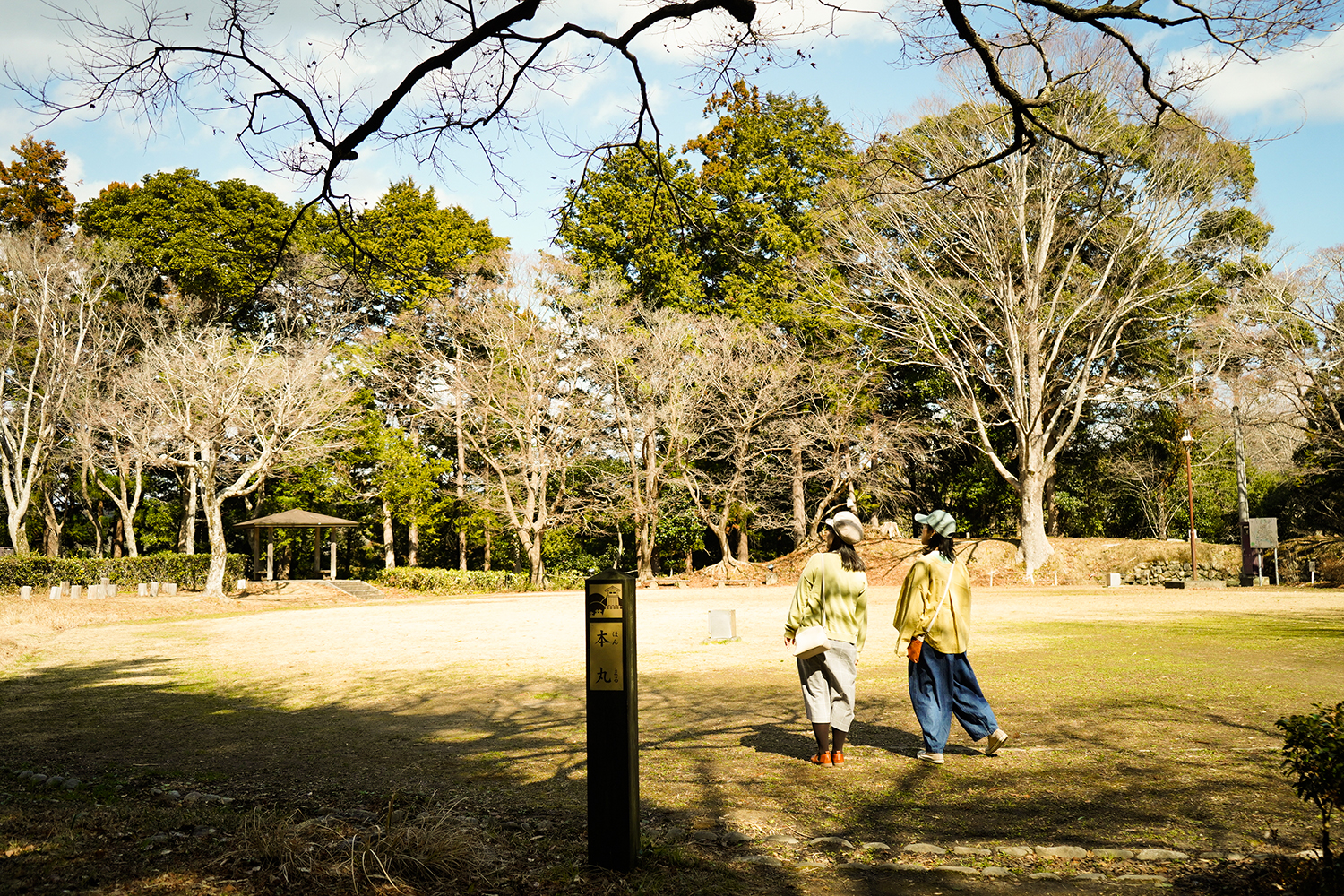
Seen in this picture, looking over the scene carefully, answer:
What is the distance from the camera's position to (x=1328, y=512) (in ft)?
97.0

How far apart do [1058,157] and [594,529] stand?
1955cm

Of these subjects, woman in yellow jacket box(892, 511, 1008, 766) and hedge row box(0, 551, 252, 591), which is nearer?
woman in yellow jacket box(892, 511, 1008, 766)

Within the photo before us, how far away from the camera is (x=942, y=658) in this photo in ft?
18.7

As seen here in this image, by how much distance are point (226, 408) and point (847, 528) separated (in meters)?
23.7

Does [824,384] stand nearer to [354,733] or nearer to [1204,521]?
[1204,521]

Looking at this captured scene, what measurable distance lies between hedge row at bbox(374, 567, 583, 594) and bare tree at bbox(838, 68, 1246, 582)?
614 inches

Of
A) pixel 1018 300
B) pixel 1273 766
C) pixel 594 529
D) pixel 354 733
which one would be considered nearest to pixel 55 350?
pixel 594 529

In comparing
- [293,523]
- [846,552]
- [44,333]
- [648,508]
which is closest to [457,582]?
[293,523]

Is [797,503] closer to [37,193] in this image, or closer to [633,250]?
[633,250]

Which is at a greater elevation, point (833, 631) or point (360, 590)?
point (833, 631)

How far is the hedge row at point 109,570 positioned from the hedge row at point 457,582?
5.70 meters

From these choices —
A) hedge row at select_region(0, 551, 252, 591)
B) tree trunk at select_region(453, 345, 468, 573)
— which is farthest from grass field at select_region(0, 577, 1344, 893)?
tree trunk at select_region(453, 345, 468, 573)

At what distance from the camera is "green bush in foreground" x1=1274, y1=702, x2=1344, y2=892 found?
2928mm

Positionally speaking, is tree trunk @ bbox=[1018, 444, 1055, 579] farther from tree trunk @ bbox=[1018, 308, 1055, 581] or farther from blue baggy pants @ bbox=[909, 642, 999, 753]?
blue baggy pants @ bbox=[909, 642, 999, 753]
